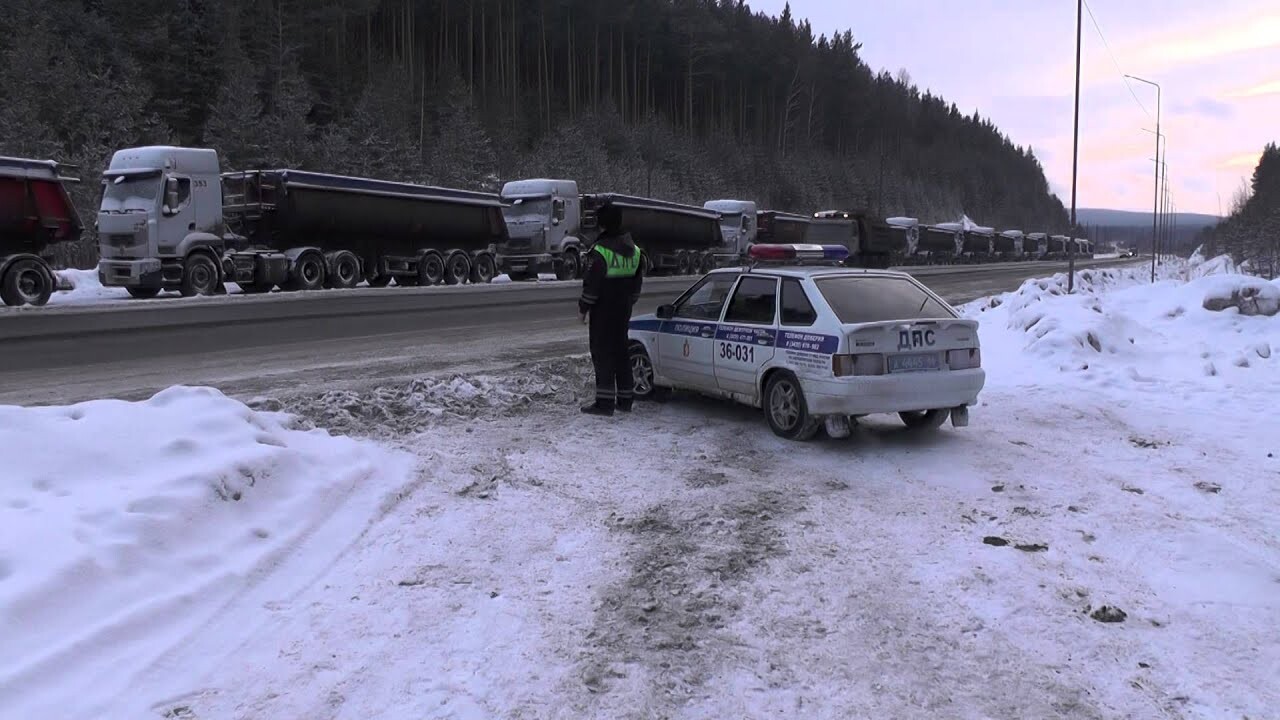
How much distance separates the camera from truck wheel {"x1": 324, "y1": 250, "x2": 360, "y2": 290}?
26.2 meters

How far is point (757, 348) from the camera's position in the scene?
835 centimetres

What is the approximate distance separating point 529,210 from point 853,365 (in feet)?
87.9

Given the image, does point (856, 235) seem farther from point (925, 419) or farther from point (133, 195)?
point (925, 419)

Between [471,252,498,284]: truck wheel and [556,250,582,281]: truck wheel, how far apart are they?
2.74 metres

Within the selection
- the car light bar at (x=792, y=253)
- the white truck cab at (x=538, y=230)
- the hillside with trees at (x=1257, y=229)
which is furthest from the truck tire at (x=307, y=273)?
the hillside with trees at (x=1257, y=229)

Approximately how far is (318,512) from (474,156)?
178 feet

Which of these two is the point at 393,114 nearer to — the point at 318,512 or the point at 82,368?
the point at 82,368

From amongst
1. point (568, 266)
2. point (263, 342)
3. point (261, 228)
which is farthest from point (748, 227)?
point (263, 342)

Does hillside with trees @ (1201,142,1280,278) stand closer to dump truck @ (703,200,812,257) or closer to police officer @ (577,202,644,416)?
dump truck @ (703,200,812,257)

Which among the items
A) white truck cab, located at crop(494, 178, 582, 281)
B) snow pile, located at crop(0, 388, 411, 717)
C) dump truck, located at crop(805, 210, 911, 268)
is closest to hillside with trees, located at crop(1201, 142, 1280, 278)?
dump truck, located at crop(805, 210, 911, 268)

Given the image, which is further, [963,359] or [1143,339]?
[1143,339]

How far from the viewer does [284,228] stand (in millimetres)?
24500

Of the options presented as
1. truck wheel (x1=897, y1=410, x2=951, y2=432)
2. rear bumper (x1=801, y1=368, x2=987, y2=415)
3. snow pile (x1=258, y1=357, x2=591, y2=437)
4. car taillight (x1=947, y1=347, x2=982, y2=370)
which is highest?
car taillight (x1=947, y1=347, x2=982, y2=370)

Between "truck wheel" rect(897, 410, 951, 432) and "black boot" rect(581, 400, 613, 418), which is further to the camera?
"black boot" rect(581, 400, 613, 418)
